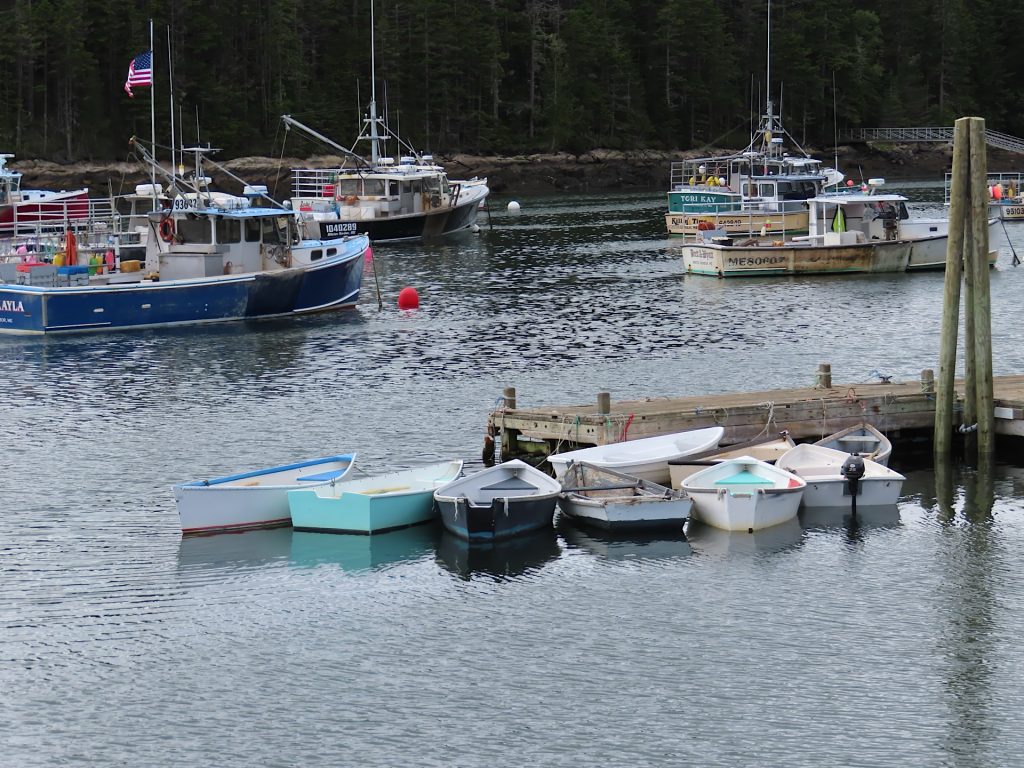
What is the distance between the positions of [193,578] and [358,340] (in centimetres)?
2375

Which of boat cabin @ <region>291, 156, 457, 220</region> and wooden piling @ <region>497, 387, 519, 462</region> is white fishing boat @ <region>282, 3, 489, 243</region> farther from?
wooden piling @ <region>497, 387, 519, 462</region>

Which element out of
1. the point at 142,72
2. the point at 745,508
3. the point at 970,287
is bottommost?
the point at 745,508

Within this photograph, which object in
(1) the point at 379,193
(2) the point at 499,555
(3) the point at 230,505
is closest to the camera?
(2) the point at 499,555

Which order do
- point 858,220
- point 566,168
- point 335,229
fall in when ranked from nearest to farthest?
point 858,220
point 335,229
point 566,168

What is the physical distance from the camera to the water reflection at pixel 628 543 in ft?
77.7

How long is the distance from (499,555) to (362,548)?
2.17 metres

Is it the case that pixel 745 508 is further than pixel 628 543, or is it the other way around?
pixel 745 508

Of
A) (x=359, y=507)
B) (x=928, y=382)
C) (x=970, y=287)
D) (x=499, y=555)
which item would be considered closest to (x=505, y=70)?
(x=928, y=382)

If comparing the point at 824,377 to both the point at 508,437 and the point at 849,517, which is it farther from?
the point at 508,437

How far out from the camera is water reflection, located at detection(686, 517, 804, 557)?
23.9 meters

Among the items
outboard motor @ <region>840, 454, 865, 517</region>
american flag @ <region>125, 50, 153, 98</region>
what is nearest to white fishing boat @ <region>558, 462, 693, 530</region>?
outboard motor @ <region>840, 454, 865, 517</region>

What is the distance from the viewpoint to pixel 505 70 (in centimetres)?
14000

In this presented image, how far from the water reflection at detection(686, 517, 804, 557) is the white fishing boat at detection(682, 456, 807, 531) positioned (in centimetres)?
10

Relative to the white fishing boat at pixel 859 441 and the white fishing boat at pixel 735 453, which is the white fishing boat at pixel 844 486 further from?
the white fishing boat at pixel 859 441
